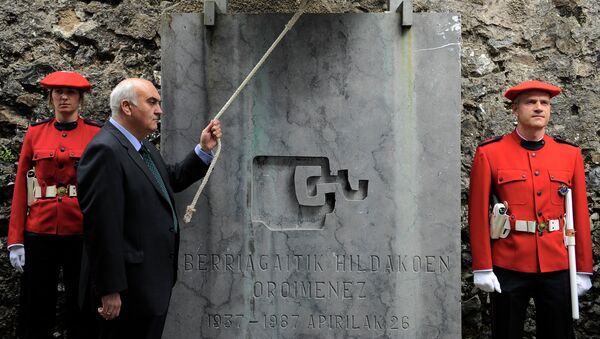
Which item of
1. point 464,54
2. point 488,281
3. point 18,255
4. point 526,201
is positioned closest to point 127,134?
point 18,255

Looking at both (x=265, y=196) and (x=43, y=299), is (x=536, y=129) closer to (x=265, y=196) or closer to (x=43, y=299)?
(x=265, y=196)

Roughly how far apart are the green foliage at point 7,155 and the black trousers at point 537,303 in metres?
3.16

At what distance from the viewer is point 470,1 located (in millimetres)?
4875

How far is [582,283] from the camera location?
3.52m

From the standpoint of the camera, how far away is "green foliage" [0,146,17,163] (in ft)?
15.2

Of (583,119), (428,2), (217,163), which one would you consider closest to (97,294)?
(217,163)

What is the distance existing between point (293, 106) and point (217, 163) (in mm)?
473

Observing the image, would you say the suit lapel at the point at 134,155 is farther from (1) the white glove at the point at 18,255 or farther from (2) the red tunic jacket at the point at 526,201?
(2) the red tunic jacket at the point at 526,201

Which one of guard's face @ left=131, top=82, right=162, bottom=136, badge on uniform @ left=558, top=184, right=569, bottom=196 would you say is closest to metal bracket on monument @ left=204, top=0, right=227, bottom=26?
guard's face @ left=131, top=82, right=162, bottom=136

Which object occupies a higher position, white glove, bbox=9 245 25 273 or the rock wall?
the rock wall

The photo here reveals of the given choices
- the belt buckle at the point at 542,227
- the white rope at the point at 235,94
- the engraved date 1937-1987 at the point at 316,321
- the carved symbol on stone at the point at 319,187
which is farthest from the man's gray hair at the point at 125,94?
the belt buckle at the point at 542,227

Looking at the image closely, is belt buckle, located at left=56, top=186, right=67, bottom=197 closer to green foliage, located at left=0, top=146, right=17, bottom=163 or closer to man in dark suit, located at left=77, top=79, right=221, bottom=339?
green foliage, located at left=0, top=146, right=17, bottom=163

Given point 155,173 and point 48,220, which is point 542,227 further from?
point 48,220

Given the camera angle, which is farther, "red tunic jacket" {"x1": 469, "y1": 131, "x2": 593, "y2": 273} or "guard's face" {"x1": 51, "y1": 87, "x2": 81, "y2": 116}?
"guard's face" {"x1": 51, "y1": 87, "x2": 81, "y2": 116}
